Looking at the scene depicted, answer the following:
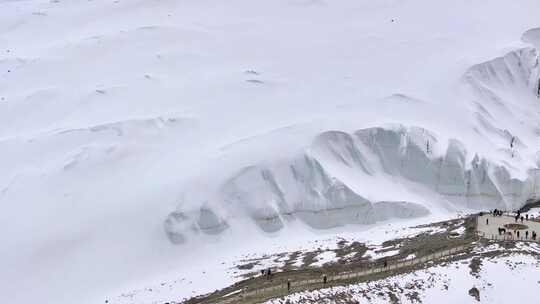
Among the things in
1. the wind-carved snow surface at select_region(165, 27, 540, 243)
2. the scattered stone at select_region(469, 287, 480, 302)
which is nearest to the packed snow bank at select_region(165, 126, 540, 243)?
the wind-carved snow surface at select_region(165, 27, 540, 243)

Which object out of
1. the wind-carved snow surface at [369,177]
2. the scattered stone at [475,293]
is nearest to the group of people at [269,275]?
the wind-carved snow surface at [369,177]

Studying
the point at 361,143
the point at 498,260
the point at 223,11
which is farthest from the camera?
the point at 223,11

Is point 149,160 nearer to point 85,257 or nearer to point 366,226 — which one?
point 85,257

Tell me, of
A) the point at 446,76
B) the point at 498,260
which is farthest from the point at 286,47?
the point at 498,260

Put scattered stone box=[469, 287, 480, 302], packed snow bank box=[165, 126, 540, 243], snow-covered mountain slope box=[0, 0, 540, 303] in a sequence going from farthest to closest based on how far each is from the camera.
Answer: packed snow bank box=[165, 126, 540, 243] < snow-covered mountain slope box=[0, 0, 540, 303] < scattered stone box=[469, 287, 480, 302]

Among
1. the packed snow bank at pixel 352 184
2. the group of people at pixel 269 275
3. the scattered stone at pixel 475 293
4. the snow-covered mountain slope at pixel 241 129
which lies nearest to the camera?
the scattered stone at pixel 475 293

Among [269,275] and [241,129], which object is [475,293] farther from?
[241,129]

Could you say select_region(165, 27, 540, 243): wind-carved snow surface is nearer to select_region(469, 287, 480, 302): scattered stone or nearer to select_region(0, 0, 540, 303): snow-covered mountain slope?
select_region(0, 0, 540, 303): snow-covered mountain slope

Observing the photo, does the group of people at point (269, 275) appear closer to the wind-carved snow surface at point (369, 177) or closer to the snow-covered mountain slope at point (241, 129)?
the snow-covered mountain slope at point (241, 129)
